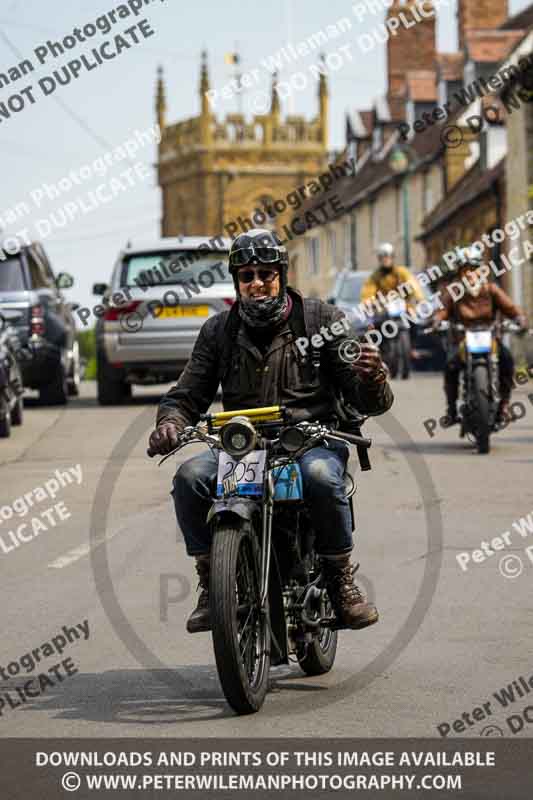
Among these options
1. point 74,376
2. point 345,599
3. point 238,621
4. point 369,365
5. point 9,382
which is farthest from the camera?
point 74,376

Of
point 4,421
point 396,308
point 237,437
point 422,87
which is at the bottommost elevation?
point 4,421

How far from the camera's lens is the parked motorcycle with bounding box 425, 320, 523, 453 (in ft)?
52.7

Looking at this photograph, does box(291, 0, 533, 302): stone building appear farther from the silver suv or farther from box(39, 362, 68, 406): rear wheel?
the silver suv

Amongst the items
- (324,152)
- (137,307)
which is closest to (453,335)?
(137,307)

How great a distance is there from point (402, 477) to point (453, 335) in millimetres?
2696

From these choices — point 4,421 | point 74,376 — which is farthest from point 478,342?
point 74,376

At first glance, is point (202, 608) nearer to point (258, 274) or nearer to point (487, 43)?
point (258, 274)

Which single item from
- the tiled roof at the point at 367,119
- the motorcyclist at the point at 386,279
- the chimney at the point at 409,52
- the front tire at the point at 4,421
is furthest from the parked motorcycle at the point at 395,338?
the tiled roof at the point at 367,119

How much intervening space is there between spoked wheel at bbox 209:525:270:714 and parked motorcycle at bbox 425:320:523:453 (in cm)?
977

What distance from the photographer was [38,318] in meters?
23.8

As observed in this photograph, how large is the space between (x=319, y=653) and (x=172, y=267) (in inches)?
600
